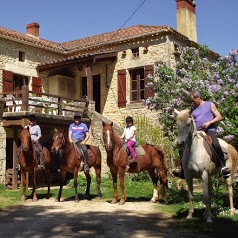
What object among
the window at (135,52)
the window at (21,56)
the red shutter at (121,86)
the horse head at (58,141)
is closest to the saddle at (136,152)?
the horse head at (58,141)

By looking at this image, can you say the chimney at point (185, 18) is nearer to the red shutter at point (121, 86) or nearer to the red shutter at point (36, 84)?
the red shutter at point (121, 86)

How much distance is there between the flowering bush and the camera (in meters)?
8.87

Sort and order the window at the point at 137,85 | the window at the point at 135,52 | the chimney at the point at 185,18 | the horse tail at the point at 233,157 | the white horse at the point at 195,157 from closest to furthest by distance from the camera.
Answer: the white horse at the point at 195,157, the horse tail at the point at 233,157, the window at the point at 137,85, the window at the point at 135,52, the chimney at the point at 185,18

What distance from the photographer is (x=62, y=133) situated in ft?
32.7

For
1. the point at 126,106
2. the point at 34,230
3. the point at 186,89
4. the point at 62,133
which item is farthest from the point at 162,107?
the point at 126,106

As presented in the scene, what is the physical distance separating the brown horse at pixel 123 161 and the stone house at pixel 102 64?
6.85 meters

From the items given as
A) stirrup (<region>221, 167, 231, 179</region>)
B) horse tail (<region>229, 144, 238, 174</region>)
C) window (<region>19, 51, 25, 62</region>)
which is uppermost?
window (<region>19, 51, 25, 62</region>)

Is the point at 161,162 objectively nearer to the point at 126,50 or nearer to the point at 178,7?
the point at 126,50

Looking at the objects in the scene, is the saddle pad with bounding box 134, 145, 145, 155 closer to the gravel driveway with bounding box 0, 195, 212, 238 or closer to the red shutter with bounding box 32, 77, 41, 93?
the gravel driveway with bounding box 0, 195, 212, 238

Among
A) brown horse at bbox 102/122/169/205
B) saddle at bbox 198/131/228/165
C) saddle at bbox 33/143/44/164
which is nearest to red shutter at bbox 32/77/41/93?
saddle at bbox 33/143/44/164

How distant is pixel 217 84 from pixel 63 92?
1239 cm

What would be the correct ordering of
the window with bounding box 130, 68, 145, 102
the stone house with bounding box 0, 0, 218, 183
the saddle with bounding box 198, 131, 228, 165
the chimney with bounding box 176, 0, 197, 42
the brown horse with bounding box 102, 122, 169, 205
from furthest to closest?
the chimney with bounding box 176, 0, 197, 42 → the window with bounding box 130, 68, 145, 102 → the stone house with bounding box 0, 0, 218, 183 → the brown horse with bounding box 102, 122, 169, 205 → the saddle with bounding box 198, 131, 228, 165

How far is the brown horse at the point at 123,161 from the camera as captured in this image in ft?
30.5

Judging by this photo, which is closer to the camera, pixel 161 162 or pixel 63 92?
pixel 161 162
